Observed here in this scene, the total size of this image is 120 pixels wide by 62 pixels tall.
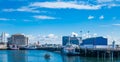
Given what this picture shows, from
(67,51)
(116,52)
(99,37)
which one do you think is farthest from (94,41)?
(116,52)

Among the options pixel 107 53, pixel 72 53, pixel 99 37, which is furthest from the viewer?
pixel 99 37

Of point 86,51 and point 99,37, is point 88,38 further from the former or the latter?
point 86,51

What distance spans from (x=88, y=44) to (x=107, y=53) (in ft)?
101

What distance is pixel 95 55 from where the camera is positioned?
125500 millimetres

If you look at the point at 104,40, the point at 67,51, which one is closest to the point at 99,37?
the point at 104,40

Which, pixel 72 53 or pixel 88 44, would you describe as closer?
pixel 72 53

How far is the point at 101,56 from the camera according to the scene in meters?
123

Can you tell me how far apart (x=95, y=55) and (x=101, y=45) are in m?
21.9

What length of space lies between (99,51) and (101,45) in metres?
23.0

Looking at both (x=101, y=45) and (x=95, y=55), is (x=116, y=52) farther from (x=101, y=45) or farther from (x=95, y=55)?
(x=101, y=45)

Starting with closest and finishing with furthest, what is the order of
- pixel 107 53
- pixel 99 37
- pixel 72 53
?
pixel 107 53, pixel 72 53, pixel 99 37

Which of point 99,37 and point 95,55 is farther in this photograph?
point 99,37

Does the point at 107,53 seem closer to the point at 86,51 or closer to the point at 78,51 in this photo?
the point at 86,51

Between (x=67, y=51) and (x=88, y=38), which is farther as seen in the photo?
(x=88, y=38)
